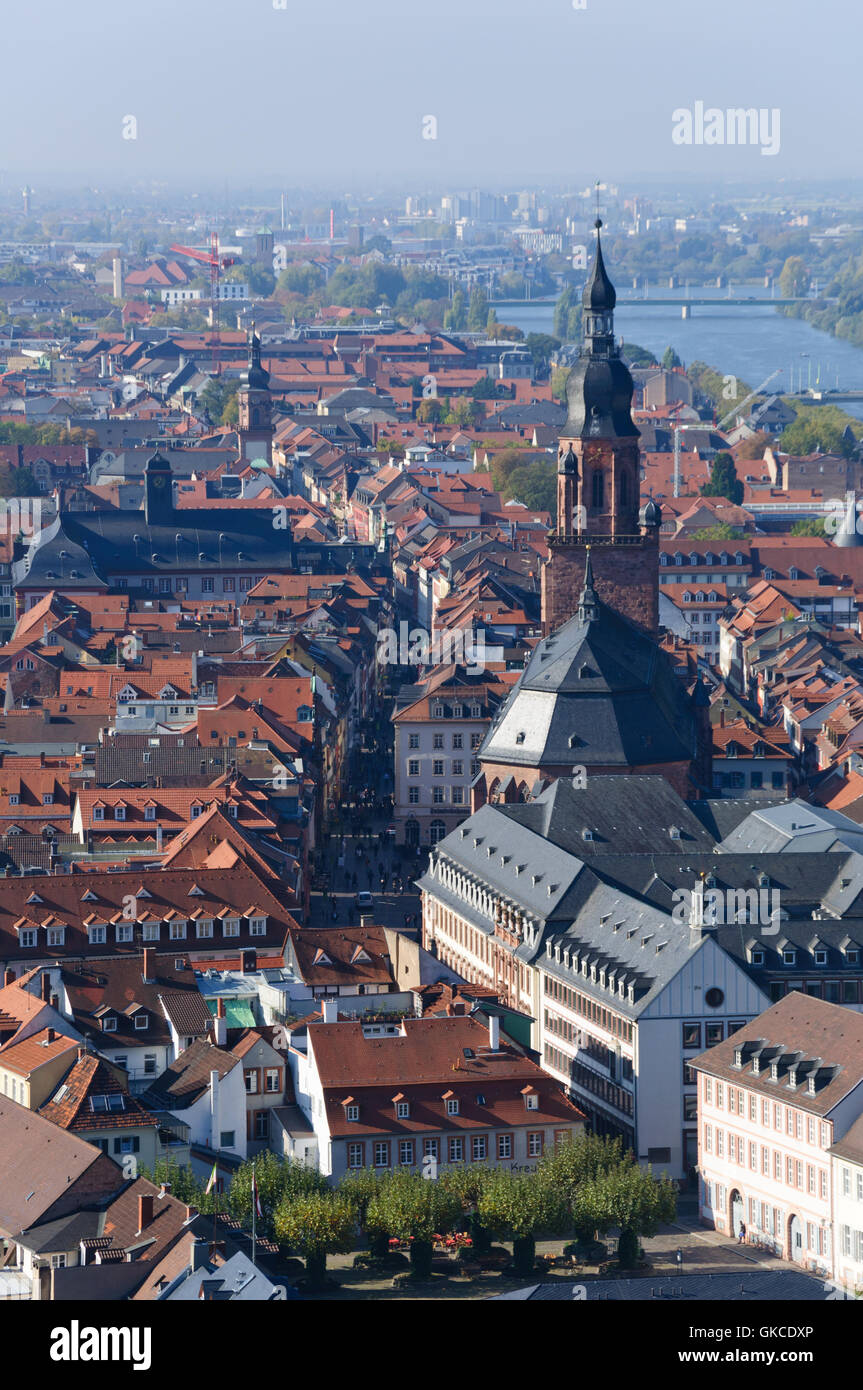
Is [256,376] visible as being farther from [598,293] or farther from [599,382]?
[599,382]

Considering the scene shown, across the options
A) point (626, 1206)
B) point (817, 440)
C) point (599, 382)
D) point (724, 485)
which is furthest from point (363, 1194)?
point (817, 440)

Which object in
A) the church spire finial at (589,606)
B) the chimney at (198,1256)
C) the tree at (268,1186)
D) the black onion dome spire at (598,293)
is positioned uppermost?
the black onion dome spire at (598,293)

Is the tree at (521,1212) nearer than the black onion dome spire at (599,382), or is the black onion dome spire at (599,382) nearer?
the tree at (521,1212)

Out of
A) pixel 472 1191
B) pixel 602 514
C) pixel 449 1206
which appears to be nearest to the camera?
pixel 449 1206

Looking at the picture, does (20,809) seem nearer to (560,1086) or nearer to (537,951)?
(537,951)

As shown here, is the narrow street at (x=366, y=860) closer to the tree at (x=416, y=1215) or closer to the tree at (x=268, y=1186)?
the tree at (x=268, y=1186)

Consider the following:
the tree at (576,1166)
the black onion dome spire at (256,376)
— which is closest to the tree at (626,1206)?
the tree at (576,1166)

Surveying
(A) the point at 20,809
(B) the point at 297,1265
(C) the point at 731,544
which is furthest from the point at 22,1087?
(C) the point at 731,544
